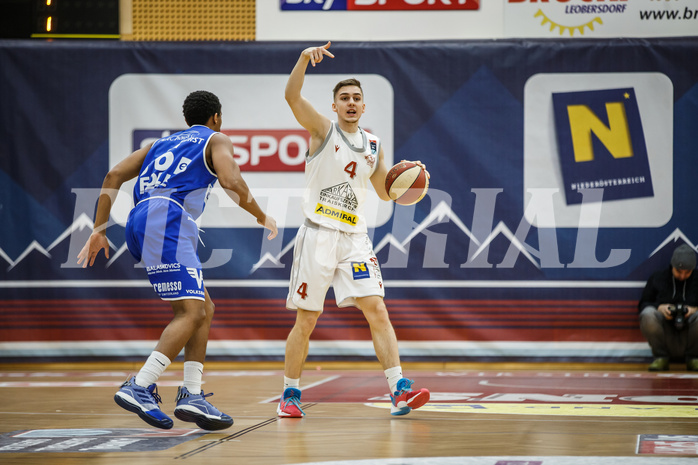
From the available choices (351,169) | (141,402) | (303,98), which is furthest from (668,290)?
(141,402)

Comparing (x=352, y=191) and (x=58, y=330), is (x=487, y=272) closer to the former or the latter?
(x=352, y=191)

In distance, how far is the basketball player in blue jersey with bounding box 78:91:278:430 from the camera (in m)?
4.20

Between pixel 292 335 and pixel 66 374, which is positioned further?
pixel 66 374

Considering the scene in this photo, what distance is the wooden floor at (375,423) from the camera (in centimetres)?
355

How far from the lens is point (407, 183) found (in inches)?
202

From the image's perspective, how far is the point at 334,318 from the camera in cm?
831

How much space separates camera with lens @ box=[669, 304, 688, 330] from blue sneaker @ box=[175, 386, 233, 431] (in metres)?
5.08

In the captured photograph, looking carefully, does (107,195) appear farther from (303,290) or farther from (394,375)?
(394,375)

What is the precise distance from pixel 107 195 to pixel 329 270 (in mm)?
1388

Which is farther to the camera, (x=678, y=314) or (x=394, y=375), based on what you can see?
(x=678, y=314)

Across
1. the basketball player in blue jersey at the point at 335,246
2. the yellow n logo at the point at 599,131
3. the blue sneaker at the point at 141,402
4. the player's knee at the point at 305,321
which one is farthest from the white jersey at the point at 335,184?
the yellow n logo at the point at 599,131

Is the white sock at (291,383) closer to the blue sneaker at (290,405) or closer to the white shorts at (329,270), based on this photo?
the blue sneaker at (290,405)

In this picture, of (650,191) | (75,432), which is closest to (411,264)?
(650,191)

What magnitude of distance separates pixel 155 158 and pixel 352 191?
50.0 inches
